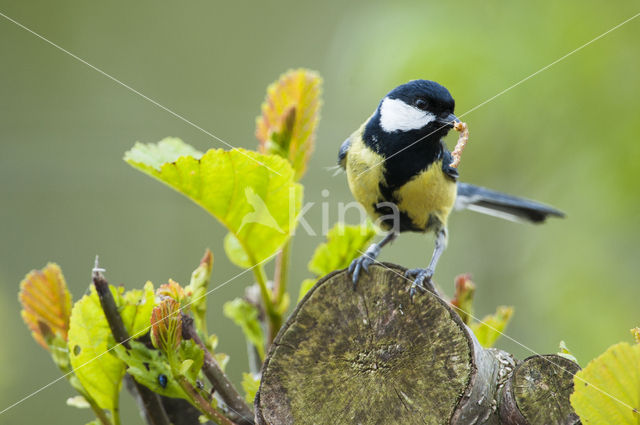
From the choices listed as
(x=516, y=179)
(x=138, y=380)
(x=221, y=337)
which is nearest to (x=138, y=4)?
(x=221, y=337)

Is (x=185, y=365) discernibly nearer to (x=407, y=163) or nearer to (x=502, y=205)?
(x=407, y=163)

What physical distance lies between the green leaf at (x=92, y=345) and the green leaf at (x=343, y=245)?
0.44m

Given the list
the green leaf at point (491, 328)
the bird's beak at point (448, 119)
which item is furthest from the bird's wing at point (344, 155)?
the green leaf at point (491, 328)

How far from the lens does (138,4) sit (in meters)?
5.20

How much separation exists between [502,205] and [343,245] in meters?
0.99

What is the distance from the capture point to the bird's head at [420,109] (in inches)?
56.6

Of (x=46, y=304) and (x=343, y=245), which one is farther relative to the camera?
(x=343, y=245)

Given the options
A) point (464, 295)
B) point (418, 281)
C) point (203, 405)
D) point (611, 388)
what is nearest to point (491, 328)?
point (464, 295)

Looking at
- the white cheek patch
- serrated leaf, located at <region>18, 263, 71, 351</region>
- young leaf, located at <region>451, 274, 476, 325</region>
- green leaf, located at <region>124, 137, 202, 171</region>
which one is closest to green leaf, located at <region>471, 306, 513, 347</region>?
young leaf, located at <region>451, 274, 476, 325</region>

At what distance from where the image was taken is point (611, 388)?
691 millimetres

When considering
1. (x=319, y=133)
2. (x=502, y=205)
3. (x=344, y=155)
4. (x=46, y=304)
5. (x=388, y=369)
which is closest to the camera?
(x=388, y=369)

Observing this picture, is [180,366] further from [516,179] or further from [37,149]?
[37,149]

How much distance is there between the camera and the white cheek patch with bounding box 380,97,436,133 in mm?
1479

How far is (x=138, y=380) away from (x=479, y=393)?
52cm
